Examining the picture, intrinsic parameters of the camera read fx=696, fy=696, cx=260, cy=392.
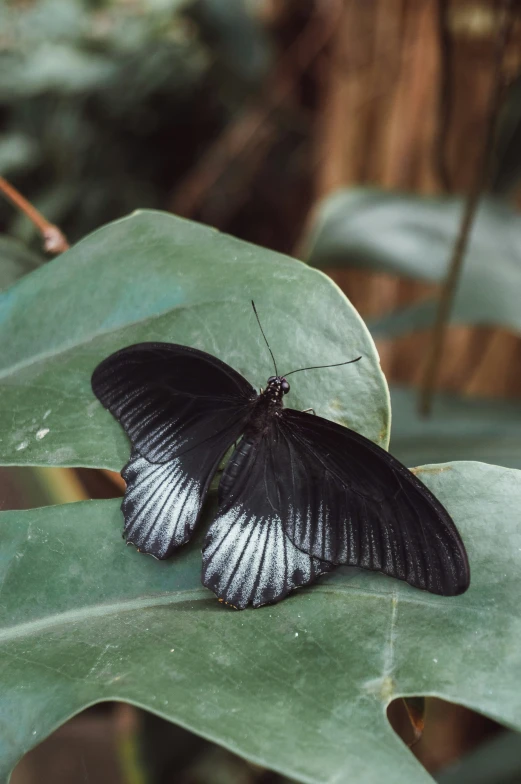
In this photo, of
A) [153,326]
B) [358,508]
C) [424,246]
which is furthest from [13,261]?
[424,246]

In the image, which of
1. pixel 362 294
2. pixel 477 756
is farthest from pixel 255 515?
pixel 362 294

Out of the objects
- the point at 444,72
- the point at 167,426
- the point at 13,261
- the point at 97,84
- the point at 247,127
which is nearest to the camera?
the point at 167,426

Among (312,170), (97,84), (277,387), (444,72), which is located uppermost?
(444,72)

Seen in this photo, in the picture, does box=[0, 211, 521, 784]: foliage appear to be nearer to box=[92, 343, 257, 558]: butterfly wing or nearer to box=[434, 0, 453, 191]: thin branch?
box=[92, 343, 257, 558]: butterfly wing

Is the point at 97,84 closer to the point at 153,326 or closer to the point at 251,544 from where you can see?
the point at 153,326

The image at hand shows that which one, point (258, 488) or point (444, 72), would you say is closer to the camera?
point (258, 488)

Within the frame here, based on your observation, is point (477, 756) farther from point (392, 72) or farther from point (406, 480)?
point (392, 72)

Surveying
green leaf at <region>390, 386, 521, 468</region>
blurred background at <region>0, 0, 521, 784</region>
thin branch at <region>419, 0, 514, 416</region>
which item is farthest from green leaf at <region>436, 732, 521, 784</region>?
thin branch at <region>419, 0, 514, 416</region>

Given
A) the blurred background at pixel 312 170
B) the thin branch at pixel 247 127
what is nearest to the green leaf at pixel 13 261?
the blurred background at pixel 312 170
